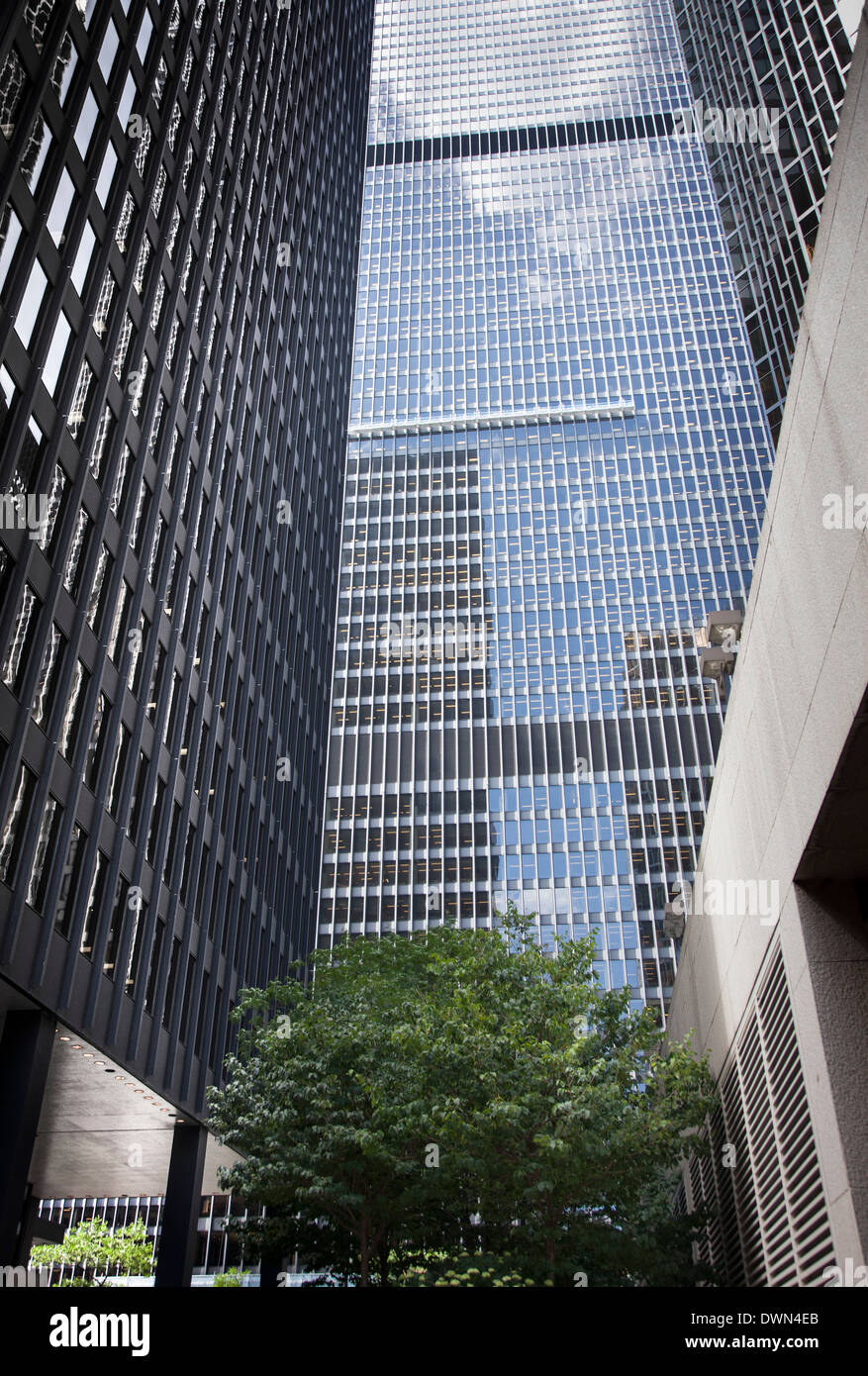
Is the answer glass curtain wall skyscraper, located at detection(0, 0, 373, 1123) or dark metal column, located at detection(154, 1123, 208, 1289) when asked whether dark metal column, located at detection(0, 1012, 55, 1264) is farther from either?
dark metal column, located at detection(154, 1123, 208, 1289)

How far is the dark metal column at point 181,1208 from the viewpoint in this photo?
3080cm

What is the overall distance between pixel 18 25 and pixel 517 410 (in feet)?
331

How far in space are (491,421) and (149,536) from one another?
93128mm

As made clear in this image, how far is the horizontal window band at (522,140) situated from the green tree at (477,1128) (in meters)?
146

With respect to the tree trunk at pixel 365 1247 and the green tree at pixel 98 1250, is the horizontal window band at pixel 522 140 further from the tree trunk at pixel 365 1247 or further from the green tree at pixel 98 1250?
the tree trunk at pixel 365 1247

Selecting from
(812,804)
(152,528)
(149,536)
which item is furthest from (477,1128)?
(152,528)

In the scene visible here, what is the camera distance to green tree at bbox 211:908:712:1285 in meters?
18.8

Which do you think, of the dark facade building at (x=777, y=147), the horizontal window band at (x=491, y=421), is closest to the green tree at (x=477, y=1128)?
the dark facade building at (x=777, y=147)

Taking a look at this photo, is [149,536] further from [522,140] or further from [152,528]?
[522,140]

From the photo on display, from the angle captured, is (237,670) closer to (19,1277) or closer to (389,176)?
(19,1277)

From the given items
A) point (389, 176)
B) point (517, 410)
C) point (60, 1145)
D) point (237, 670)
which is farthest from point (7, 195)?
point (389, 176)

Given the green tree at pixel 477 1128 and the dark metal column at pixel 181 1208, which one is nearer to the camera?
the green tree at pixel 477 1128

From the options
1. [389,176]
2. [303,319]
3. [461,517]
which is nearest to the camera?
[303,319]

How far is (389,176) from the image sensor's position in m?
149
